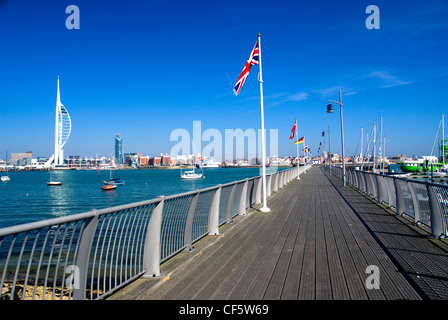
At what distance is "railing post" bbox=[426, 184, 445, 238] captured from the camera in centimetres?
671

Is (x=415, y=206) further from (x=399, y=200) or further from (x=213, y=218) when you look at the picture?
(x=213, y=218)

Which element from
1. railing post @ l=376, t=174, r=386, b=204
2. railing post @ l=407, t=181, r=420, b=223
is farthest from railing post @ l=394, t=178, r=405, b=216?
railing post @ l=376, t=174, r=386, b=204

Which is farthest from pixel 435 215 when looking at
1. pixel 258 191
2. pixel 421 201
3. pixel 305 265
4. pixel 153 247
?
pixel 258 191

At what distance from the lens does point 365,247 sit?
20.9 feet

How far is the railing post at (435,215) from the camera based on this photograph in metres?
6.71

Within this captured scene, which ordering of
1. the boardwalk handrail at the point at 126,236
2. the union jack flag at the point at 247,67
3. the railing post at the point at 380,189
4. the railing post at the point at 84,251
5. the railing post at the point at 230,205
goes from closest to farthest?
the boardwalk handrail at the point at 126,236 → the railing post at the point at 84,251 → the railing post at the point at 230,205 → the union jack flag at the point at 247,67 → the railing post at the point at 380,189

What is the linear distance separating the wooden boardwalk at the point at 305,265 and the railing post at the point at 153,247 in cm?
18

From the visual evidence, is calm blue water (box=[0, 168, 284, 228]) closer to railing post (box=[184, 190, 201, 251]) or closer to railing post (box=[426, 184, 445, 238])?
railing post (box=[184, 190, 201, 251])

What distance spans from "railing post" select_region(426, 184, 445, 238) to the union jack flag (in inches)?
265

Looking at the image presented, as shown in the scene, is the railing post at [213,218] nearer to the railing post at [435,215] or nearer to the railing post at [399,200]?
the railing post at [435,215]

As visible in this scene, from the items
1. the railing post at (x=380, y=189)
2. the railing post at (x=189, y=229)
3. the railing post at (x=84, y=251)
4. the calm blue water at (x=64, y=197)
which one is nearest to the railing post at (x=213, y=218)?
the railing post at (x=189, y=229)
